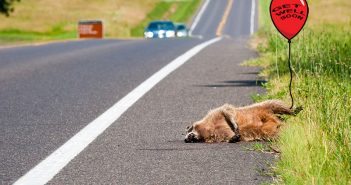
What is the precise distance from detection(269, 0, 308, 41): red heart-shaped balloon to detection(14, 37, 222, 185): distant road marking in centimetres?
190

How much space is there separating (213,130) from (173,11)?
94.8m

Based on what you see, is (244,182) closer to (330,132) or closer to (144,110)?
(330,132)

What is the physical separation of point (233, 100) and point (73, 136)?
3341 millimetres

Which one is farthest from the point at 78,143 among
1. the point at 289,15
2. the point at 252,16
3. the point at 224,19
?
the point at 252,16

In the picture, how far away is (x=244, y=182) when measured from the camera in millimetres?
6191

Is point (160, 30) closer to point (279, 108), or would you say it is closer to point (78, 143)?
point (279, 108)

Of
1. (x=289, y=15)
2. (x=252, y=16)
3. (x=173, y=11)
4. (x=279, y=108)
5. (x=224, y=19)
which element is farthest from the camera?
(x=173, y=11)

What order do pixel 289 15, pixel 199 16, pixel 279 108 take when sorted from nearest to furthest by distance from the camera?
1. pixel 279 108
2. pixel 289 15
3. pixel 199 16

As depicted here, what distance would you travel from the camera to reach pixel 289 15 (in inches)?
386

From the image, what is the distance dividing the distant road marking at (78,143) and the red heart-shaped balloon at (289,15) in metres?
1.90

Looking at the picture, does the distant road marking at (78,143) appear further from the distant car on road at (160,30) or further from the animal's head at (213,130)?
the distant car on road at (160,30)

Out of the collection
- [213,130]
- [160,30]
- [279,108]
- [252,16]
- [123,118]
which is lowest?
[252,16]

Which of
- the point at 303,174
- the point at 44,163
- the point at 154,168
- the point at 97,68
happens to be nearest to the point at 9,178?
the point at 44,163

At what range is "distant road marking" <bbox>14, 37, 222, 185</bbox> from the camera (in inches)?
252
